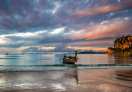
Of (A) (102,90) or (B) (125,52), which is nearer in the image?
(A) (102,90)

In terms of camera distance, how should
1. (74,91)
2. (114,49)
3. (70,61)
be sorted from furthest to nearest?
(114,49)
(70,61)
(74,91)

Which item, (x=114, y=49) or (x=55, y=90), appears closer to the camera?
(x=55, y=90)

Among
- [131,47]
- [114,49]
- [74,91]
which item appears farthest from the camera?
[114,49]

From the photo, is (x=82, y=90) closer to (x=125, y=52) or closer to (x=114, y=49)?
(x=125, y=52)

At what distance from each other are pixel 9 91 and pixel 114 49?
611ft

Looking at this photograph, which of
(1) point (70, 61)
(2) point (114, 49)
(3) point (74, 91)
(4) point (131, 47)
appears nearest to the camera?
(3) point (74, 91)

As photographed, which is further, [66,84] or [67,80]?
[67,80]

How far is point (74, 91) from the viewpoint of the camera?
42.1 ft

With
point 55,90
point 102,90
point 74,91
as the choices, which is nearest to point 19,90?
point 55,90

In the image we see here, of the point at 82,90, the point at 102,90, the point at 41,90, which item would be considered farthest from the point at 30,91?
the point at 102,90

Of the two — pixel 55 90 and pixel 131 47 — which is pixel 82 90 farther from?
pixel 131 47

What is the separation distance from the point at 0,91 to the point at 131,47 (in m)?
172

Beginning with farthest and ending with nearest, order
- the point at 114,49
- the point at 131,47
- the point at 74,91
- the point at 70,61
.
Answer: the point at 114,49 < the point at 131,47 < the point at 70,61 < the point at 74,91

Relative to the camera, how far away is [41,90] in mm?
13375
